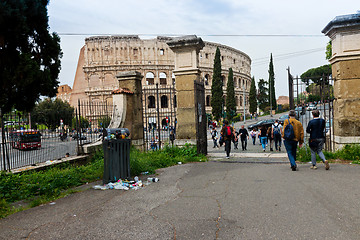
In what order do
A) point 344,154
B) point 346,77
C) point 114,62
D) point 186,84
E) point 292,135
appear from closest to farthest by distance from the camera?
point 292,135 → point 344,154 → point 346,77 → point 186,84 → point 114,62

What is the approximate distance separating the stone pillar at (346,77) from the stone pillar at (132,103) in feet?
20.2

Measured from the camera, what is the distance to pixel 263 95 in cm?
7112

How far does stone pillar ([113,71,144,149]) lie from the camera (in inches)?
353

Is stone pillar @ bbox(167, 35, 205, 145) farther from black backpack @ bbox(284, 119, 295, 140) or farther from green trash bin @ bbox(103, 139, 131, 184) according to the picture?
green trash bin @ bbox(103, 139, 131, 184)

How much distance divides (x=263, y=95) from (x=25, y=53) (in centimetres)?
7094

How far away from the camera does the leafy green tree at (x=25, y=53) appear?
445 centimetres

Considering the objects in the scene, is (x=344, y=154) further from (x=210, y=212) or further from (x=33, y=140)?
(x=33, y=140)

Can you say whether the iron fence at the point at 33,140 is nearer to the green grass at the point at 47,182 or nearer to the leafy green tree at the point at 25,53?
the green grass at the point at 47,182

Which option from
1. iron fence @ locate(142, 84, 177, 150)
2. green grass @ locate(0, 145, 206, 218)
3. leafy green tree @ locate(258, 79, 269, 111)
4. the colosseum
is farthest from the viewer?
leafy green tree @ locate(258, 79, 269, 111)

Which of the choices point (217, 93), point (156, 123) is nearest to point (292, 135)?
point (156, 123)

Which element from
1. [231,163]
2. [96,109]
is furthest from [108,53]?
[231,163]

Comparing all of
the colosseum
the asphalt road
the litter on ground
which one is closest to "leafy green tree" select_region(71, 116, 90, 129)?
the litter on ground

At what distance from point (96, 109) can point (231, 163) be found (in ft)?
16.7

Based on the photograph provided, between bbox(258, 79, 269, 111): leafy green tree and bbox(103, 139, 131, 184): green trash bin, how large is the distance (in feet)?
224
